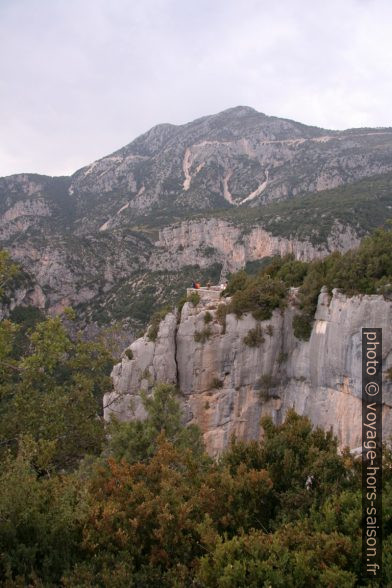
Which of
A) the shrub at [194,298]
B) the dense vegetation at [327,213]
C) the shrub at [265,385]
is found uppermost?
the dense vegetation at [327,213]

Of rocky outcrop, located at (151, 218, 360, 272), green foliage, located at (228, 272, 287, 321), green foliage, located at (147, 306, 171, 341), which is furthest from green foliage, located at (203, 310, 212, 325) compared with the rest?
rocky outcrop, located at (151, 218, 360, 272)

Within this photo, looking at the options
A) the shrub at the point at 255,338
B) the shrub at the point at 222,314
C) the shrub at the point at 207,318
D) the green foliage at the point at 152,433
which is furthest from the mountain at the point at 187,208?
the green foliage at the point at 152,433

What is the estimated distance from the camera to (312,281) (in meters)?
24.0

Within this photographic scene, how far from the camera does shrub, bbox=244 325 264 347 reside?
79.6 ft

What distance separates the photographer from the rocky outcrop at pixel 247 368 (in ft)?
68.9

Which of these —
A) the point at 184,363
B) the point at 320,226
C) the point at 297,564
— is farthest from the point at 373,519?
the point at 320,226

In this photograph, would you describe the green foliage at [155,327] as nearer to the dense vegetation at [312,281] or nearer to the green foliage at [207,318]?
the green foliage at [207,318]

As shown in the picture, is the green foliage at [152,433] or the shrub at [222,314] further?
the shrub at [222,314]

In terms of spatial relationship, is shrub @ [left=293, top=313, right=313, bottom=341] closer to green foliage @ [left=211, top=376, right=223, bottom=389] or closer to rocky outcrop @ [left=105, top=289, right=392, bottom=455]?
rocky outcrop @ [left=105, top=289, right=392, bottom=455]

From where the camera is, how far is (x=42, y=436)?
8.77 m

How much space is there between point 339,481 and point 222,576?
356cm

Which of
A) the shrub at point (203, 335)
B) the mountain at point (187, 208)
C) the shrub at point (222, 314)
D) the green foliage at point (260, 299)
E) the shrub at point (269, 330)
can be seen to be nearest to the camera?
the shrub at point (269, 330)

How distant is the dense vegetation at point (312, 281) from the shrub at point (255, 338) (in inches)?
27.5

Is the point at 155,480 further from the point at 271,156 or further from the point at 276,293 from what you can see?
the point at 271,156
